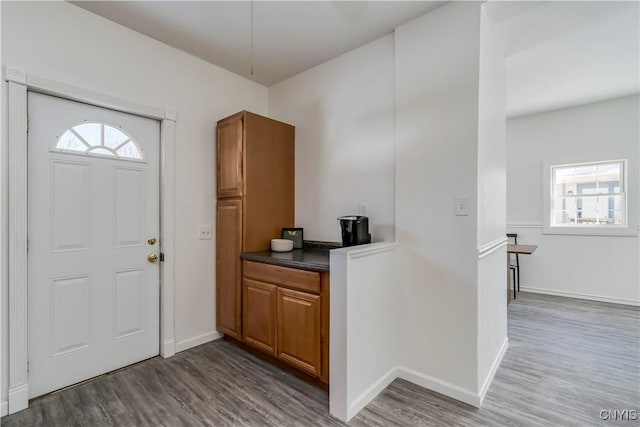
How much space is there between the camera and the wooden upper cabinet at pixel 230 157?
2679mm

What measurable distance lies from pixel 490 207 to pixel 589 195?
11.2 ft

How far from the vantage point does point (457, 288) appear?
201 centimetres

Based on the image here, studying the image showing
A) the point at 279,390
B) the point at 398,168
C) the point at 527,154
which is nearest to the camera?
the point at 279,390

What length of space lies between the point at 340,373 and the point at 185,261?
1726 mm

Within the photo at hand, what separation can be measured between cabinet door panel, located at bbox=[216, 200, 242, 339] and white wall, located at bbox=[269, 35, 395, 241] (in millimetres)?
700

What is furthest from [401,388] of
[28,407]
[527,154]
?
[527,154]

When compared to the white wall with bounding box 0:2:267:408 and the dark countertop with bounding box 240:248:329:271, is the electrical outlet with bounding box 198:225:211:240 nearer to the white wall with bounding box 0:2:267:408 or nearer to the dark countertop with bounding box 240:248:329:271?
the white wall with bounding box 0:2:267:408

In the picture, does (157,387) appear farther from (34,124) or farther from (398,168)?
(398,168)

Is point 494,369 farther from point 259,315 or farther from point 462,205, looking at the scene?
point 259,315

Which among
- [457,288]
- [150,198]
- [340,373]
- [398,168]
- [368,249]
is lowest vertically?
[340,373]

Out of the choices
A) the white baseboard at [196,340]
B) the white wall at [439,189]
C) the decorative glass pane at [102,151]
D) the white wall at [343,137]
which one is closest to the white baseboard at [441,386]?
the white wall at [439,189]

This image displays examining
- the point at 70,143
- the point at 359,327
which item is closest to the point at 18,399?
the point at 70,143

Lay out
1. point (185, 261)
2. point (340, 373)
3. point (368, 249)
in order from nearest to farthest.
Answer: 1. point (340, 373)
2. point (368, 249)
3. point (185, 261)

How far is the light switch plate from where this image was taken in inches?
77.5
